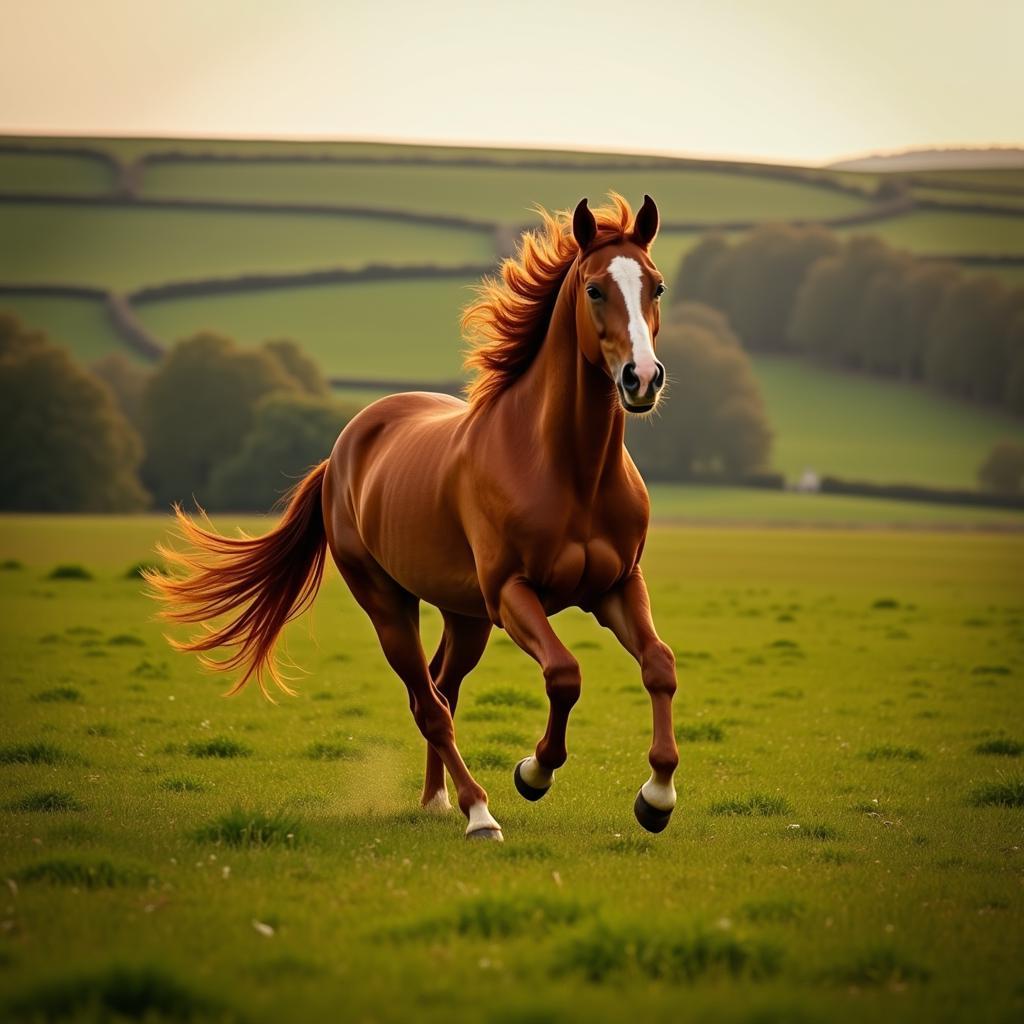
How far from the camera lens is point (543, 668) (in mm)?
8188

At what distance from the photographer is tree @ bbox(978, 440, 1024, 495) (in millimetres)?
83375

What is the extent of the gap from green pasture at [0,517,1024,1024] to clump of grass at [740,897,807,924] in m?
0.02

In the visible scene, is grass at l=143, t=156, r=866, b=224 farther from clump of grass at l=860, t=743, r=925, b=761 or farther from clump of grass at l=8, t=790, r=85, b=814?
clump of grass at l=8, t=790, r=85, b=814

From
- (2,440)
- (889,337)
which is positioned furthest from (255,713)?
(889,337)

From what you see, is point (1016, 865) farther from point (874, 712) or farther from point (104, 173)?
point (104, 173)

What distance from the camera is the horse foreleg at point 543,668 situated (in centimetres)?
816

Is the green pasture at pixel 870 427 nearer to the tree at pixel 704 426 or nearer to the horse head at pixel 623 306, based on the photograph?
the tree at pixel 704 426

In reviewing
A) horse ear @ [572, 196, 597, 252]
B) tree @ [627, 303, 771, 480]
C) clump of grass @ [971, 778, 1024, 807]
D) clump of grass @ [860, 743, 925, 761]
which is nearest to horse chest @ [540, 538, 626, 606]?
horse ear @ [572, 196, 597, 252]

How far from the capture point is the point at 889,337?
104625 mm

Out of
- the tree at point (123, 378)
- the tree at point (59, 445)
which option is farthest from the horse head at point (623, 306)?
the tree at point (123, 378)

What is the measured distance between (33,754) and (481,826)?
16.0ft

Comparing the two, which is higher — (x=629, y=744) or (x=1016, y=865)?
(x=1016, y=865)

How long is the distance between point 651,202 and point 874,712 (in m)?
9.15

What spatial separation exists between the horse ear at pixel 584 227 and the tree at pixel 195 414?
74.0 meters
